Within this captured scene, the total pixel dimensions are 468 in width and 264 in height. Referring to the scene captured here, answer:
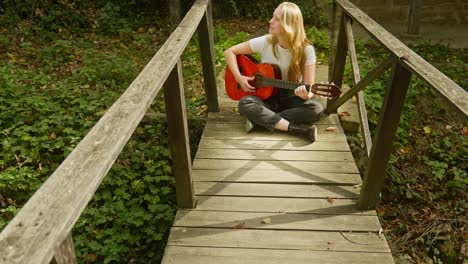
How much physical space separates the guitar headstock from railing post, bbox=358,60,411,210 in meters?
0.74

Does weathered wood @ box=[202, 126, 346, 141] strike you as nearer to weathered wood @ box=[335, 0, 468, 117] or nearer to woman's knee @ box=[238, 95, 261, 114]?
woman's knee @ box=[238, 95, 261, 114]

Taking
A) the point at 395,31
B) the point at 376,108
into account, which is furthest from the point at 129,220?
the point at 395,31

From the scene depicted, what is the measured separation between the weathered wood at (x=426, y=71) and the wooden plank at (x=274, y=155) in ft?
3.47

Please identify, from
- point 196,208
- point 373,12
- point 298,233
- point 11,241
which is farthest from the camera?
point 373,12

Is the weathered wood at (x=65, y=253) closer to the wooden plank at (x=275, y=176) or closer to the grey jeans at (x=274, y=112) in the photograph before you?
the wooden plank at (x=275, y=176)

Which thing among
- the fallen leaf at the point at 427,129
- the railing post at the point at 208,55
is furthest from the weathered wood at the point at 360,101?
the fallen leaf at the point at 427,129

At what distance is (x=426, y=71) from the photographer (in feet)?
7.52

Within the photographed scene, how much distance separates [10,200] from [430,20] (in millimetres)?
8173

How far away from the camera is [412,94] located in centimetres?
549

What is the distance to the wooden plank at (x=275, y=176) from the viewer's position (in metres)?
3.38

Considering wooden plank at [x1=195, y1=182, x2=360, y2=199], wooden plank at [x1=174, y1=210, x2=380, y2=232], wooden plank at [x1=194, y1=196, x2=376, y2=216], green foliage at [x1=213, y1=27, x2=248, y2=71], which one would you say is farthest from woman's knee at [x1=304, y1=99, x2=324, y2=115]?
green foliage at [x1=213, y1=27, x2=248, y2=71]

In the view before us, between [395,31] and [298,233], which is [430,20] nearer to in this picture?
[395,31]

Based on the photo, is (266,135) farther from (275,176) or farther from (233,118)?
(275,176)

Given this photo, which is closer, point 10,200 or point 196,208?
point 196,208
